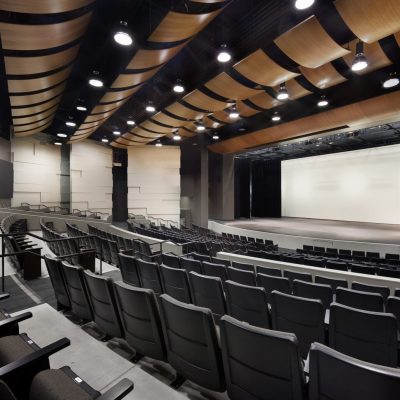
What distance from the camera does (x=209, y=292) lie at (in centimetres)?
319

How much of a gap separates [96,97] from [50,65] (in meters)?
2.43

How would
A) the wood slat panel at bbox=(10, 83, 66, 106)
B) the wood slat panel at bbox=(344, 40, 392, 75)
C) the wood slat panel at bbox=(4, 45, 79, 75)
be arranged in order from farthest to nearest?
the wood slat panel at bbox=(10, 83, 66, 106), the wood slat panel at bbox=(344, 40, 392, 75), the wood slat panel at bbox=(4, 45, 79, 75)

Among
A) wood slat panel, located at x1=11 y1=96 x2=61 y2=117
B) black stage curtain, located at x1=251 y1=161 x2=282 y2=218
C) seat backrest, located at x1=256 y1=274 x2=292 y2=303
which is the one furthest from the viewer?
black stage curtain, located at x1=251 y1=161 x2=282 y2=218

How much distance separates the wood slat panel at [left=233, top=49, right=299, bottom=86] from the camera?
598cm

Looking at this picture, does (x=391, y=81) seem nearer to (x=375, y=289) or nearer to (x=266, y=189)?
(x=375, y=289)

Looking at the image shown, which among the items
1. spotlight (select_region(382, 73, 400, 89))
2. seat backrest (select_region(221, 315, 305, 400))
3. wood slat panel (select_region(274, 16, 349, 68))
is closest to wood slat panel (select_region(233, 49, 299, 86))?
wood slat panel (select_region(274, 16, 349, 68))

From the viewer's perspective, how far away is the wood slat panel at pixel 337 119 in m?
8.45

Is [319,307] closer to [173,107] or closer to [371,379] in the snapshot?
[371,379]

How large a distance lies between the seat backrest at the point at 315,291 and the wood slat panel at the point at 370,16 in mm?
4661

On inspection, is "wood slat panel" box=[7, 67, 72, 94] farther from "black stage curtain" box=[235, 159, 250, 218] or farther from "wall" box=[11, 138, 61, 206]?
"black stage curtain" box=[235, 159, 250, 218]

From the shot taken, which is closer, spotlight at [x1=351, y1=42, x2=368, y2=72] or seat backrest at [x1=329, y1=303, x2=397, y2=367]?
seat backrest at [x1=329, y1=303, x2=397, y2=367]

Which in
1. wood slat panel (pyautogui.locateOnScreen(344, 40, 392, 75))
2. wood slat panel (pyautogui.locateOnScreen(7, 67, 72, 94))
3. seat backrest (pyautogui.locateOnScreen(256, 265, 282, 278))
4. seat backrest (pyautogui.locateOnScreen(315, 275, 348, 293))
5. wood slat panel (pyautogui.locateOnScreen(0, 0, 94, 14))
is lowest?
seat backrest (pyautogui.locateOnScreen(315, 275, 348, 293))

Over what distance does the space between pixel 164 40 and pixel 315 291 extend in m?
5.14

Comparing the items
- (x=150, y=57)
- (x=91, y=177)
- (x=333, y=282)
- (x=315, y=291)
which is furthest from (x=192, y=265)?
(x=91, y=177)
